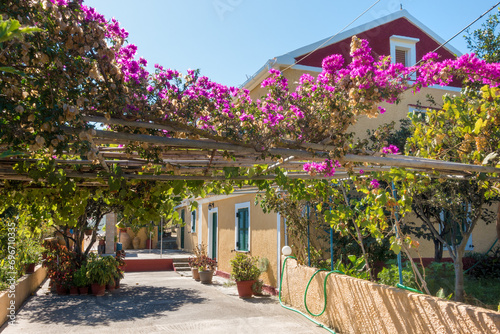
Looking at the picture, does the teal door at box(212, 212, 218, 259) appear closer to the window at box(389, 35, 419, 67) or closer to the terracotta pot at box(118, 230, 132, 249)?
the window at box(389, 35, 419, 67)

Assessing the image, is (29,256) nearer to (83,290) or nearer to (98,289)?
(83,290)

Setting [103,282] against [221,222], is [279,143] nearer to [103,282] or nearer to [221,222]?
[103,282]

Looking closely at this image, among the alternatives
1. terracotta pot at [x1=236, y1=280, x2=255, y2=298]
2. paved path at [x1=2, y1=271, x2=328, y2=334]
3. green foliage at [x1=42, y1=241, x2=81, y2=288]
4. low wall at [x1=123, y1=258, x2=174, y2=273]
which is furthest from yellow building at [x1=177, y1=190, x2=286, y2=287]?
green foliage at [x1=42, y1=241, x2=81, y2=288]

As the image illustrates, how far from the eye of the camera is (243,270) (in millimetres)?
9680

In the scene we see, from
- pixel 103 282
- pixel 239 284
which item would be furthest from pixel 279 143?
pixel 103 282

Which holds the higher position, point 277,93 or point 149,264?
point 277,93

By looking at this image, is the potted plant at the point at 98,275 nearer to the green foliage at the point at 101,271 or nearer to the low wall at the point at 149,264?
the green foliage at the point at 101,271

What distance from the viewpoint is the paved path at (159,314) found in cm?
685

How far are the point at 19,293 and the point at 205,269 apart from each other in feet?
17.1

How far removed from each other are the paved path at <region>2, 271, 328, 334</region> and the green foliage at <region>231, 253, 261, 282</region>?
0.51 meters

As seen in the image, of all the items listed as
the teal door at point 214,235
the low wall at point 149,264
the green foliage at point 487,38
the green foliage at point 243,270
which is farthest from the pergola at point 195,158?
the low wall at point 149,264

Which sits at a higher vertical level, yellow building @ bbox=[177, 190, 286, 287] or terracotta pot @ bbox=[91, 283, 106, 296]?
yellow building @ bbox=[177, 190, 286, 287]

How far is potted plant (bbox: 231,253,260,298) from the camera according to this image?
9.58m

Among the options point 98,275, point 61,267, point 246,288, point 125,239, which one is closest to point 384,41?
point 246,288
